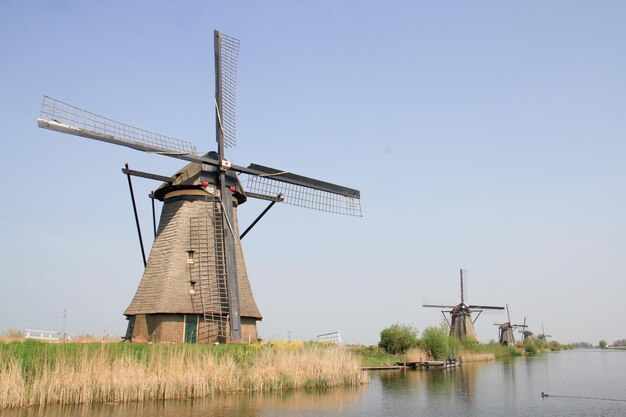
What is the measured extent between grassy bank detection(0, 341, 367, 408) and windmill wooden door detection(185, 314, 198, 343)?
2.06 m

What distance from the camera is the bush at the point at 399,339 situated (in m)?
34.9

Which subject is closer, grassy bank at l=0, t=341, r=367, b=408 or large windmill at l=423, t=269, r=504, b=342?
grassy bank at l=0, t=341, r=367, b=408

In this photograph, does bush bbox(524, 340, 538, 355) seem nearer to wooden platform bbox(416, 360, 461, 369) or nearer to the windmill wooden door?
wooden platform bbox(416, 360, 461, 369)

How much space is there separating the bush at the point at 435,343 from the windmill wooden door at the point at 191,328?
2001 cm

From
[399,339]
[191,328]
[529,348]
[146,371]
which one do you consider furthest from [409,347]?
[529,348]

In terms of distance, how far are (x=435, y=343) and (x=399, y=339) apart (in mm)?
2290

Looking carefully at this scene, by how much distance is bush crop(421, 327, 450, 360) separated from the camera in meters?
34.0

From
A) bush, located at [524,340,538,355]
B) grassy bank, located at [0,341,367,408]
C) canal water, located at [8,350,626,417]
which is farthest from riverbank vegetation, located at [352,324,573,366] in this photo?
bush, located at [524,340,538,355]

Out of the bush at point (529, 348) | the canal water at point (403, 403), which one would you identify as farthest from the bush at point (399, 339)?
the bush at point (529, 348)

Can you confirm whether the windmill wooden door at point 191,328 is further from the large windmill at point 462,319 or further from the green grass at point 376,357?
the large windmill at point 462,319

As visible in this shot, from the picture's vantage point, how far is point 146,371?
1423cm

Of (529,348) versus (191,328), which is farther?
(529,348)

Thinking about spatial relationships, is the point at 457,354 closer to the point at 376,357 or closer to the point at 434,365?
the point at 434,365

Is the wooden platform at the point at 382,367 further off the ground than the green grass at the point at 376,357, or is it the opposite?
the green grass at the point at 376,357
